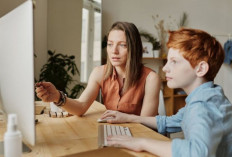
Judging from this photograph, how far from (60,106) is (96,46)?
2506 mm

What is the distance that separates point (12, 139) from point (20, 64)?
0.65 feet

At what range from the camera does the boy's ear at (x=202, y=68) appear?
1.01m

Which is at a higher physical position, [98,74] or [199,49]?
[199,49]

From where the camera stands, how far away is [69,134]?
3.74 ft

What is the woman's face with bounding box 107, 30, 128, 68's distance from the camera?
67.4 inches

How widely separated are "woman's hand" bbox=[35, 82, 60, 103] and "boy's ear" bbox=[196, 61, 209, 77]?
0.80m

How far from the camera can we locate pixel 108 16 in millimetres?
4320

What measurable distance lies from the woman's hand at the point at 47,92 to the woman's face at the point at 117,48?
46cm

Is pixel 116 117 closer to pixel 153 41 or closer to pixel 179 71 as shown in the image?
pixel 179 71

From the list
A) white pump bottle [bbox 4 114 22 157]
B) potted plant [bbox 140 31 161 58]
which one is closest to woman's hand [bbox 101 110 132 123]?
white pump bottle [bbox 4 114 22 157]

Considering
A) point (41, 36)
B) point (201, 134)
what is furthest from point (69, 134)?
point (41, 36)

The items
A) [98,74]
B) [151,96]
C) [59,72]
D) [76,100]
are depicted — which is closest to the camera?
[76,100]

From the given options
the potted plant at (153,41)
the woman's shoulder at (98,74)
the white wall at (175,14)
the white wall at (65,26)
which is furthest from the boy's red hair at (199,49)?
the potted plant at (153,41)

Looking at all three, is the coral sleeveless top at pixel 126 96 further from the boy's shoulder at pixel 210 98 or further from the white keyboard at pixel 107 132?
the boy's shoulder at pixel 210 98
